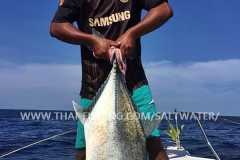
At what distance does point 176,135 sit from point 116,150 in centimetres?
555

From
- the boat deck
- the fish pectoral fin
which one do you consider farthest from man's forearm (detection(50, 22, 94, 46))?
the boat deck

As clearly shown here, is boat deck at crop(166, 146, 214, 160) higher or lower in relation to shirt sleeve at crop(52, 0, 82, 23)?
lower

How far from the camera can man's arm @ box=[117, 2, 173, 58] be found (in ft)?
6.83

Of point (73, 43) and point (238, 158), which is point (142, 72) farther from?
point (238, 158)

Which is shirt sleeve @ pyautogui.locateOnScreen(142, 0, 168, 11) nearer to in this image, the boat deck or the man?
the man

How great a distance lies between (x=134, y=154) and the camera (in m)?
1.85

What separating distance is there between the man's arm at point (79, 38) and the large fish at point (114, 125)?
0.49 ft

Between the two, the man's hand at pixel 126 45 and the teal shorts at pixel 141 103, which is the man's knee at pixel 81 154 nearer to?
the teal shorts at pixel 141 103

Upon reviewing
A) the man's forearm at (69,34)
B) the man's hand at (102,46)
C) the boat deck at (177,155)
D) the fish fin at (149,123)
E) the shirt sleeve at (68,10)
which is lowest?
the boat deck at (177,155)

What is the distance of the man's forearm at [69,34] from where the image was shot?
218 cm

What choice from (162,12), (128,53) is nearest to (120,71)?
(128,53)

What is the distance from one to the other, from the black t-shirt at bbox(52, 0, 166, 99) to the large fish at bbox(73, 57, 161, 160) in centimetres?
56

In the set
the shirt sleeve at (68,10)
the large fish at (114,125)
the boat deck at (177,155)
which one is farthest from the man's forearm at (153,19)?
→ the boat deck at (177,155)

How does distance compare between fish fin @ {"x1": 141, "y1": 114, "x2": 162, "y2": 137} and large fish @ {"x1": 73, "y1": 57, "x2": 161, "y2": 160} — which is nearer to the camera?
large fish @ {"x1": 73, "y1": 57, "x2": 161, "y2": 160}
